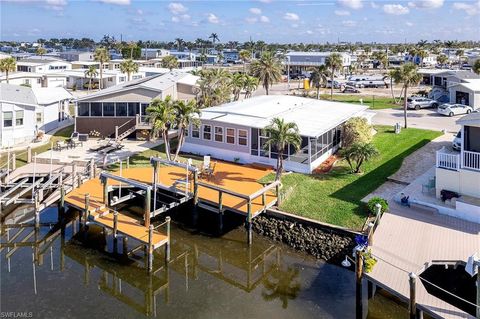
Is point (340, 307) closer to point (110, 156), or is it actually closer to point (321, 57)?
point (110, 156)

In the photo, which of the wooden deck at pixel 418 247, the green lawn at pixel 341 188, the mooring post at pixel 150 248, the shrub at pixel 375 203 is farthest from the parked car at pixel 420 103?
the mooring post at pixel 150 248

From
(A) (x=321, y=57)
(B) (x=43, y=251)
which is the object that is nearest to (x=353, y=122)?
(B) (x=43, y=251)

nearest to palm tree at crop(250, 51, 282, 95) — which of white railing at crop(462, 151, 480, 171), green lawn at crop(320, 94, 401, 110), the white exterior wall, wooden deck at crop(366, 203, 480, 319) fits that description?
green lawn at crop(320, 94, 401, 110)

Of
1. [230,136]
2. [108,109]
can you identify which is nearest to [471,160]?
[230,136]

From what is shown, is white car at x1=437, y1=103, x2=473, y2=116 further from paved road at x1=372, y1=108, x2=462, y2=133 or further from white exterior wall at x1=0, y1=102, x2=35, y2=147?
white exterior wall at x1=0, y1=102, x2=35, y2=147

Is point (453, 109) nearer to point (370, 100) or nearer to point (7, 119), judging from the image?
point (370, 100)

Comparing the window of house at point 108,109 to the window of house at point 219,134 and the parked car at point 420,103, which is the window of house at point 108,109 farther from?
the parked car at point 420,103
